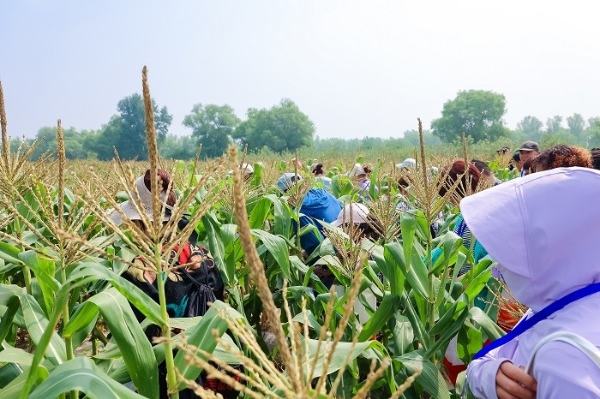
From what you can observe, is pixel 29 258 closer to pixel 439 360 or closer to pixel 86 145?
pixel 439 360

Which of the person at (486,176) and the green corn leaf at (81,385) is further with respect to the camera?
the person at (486,176)

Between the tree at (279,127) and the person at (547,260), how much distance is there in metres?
70.0

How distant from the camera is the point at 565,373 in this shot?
112 centimetres

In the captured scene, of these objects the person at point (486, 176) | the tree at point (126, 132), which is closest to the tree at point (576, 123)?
the tree at point (126, 132)

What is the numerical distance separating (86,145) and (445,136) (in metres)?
61.0

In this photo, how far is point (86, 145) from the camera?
88.1 meters

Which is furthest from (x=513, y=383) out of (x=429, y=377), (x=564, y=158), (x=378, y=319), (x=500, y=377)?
(x=564, y=158)

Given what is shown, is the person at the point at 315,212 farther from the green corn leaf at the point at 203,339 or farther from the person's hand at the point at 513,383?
the person's hand at the point at 513,383

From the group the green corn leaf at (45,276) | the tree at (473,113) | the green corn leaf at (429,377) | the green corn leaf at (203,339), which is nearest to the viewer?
the green corn leaf at (203,339)

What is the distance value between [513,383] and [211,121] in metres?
83.6

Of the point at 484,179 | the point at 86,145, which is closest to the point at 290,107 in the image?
the point at 86,145

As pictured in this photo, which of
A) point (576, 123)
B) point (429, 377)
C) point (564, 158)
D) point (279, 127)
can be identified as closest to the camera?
point (429, 377)

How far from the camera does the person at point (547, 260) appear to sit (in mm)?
1192

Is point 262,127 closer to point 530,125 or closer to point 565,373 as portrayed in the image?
point 565,373
